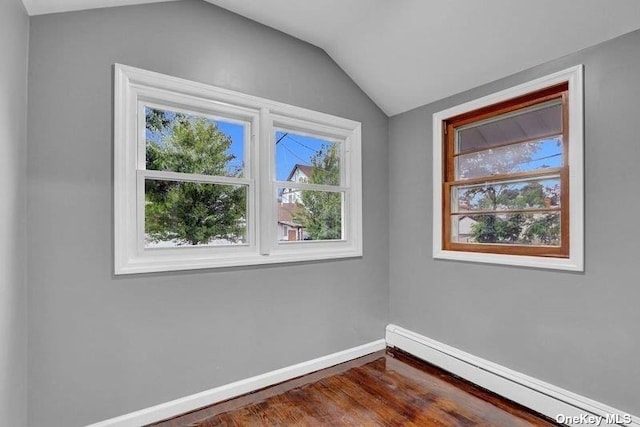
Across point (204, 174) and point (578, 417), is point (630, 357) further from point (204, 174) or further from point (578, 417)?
point (204, 174)

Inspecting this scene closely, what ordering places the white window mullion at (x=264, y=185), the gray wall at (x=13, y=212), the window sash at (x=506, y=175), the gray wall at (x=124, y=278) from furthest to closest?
the white window mullion at (x=264, y=185) < the window sash at (x=506, y=175) < the gray wall at (x=124, y=278) < the gray wall at (x=13, y=212)

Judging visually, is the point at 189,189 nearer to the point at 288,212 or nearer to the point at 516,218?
the point at 288,212

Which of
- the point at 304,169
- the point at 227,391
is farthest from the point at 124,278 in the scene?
the point at 304,169

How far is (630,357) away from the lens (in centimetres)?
164

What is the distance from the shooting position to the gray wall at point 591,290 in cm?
165

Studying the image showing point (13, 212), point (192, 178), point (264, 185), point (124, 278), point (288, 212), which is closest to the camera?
point (13, 212)

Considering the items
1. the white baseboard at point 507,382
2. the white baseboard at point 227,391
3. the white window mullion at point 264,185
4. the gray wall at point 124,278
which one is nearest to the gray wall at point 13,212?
the gray wall at point 124,278

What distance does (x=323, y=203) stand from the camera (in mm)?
2705

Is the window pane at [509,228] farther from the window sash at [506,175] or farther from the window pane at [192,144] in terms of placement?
the window pane at [192,144]

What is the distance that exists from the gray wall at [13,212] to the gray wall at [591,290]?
260 cm

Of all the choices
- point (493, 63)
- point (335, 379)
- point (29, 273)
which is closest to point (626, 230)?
point (493, 63)

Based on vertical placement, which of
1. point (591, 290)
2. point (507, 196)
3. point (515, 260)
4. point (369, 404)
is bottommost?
point (369, 404)

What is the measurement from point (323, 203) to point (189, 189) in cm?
110

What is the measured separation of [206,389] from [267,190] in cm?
137
